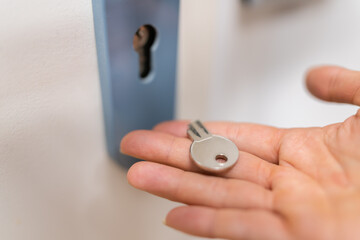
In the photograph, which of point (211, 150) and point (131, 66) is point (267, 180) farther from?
point (131, 66)

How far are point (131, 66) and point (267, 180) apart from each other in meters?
0.19

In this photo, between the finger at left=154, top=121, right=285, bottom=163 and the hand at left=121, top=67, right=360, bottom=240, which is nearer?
the hand at left=121, top=67, right=360, bottom=240

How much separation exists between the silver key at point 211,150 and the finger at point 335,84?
0.50ft

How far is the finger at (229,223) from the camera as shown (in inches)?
10.8

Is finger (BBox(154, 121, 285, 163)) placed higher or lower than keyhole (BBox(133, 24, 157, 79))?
lower

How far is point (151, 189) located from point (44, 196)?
14cm

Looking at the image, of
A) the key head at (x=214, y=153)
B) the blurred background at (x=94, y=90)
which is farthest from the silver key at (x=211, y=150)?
the blurred background at (x=94, y=90)

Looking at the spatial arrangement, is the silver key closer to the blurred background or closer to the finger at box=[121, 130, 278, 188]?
the finger at box=[121, 130, 278, 188]

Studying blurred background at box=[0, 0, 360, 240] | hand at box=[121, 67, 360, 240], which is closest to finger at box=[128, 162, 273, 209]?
hand at box=[121, 67, 360, 240]

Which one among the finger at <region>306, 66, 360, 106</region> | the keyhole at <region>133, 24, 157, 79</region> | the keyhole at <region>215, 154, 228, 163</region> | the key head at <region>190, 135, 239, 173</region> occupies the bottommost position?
the keyhole at <region>215, 154, 228, 163</region>

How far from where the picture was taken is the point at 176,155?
14.2 inches

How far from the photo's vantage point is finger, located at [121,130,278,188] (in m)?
0.35

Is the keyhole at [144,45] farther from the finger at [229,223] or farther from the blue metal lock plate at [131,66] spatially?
the finger at [229,223]

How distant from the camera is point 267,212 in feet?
0.95
